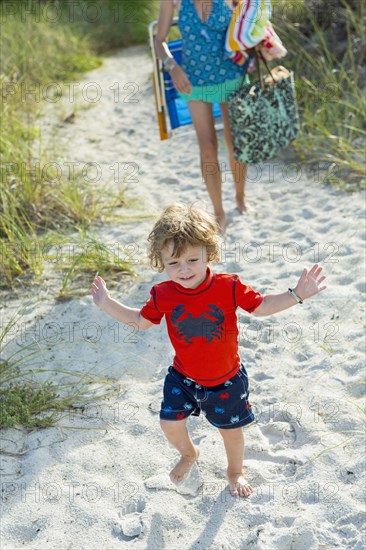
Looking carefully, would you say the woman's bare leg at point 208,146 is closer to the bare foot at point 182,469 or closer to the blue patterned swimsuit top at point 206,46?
the blue patterned swimsuit top at point 206,46

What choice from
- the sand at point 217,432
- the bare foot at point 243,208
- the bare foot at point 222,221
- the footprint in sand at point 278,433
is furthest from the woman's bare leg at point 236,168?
the footprint in sand at point 278,433

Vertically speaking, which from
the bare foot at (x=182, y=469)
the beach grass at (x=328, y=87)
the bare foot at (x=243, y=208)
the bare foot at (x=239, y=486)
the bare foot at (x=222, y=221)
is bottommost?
the bare foot at (x=243, y=208)

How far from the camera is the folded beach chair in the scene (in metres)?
4.08

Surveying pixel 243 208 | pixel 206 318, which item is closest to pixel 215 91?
pixel 243 208

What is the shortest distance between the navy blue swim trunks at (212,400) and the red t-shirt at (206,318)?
0.11 feet

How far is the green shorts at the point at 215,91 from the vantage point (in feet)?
12.9

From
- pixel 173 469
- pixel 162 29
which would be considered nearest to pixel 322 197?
pixel 162 29

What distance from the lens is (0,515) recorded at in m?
2.56

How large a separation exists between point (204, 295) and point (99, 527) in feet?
3.00

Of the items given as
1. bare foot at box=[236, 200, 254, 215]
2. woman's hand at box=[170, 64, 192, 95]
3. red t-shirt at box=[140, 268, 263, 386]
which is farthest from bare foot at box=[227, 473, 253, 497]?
bare foot at box=[236, 200, 254, 215]

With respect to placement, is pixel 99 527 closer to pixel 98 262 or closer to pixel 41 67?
pixel 98 262

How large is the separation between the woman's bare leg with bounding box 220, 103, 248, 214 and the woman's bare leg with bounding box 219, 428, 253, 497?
2.19 meters

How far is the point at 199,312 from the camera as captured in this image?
2293mm

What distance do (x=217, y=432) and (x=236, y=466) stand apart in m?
0.33
